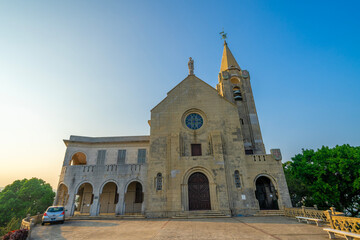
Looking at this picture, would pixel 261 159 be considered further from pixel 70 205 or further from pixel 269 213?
pixel 70 205

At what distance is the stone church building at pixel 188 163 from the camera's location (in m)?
16.6

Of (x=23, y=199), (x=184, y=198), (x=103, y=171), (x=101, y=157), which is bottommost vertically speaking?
(x=184, y=198)

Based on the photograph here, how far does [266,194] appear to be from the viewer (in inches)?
741

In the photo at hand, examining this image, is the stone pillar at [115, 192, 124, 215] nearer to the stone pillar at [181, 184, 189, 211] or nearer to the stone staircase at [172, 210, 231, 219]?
the stone staircase at [172, 210, 231, 219]

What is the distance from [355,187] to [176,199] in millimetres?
18895

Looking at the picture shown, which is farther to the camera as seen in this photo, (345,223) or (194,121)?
(194,121)

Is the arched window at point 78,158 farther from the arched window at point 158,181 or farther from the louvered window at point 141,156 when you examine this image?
the arched window at point 158,181

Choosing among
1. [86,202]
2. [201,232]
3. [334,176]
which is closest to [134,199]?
[86,202]

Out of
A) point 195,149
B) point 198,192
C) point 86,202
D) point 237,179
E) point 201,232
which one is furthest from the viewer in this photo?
point 86,202

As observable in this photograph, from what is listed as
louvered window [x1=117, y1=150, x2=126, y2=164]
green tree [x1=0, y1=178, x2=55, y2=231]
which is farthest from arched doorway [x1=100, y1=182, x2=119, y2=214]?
green tree [x1=0, y1=178, x2=55, y2=231]

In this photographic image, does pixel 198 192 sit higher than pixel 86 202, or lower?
higher

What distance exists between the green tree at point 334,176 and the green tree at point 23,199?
133ft

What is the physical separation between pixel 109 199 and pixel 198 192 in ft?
39.6

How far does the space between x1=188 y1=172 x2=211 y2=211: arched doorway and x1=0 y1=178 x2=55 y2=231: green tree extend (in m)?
27.5
